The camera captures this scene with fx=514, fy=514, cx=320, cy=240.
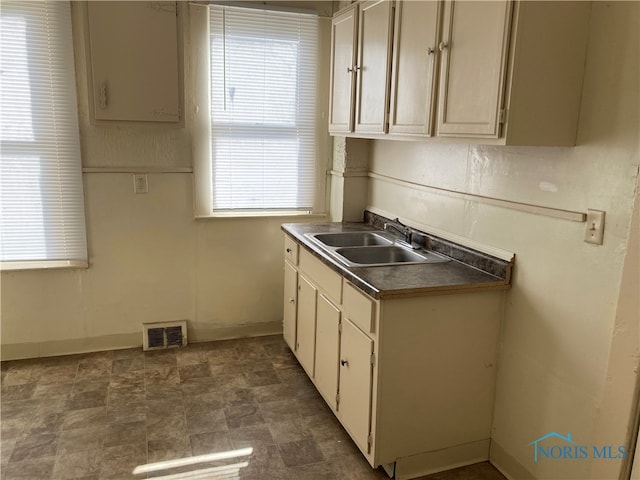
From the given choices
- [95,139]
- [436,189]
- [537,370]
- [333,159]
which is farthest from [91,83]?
[537,370]

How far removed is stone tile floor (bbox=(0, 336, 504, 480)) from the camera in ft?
7.52

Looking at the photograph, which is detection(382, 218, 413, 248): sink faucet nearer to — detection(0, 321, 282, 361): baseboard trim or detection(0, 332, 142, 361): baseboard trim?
detection(0, 321, 282, 361): baseboard trim

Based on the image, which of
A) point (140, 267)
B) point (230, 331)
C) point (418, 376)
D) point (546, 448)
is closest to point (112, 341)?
point (140, 267)

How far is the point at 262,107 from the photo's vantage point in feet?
11.4

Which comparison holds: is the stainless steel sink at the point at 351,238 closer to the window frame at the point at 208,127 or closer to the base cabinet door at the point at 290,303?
the base cabinet door at the point at 290,303

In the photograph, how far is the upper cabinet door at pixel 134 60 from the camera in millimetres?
3021

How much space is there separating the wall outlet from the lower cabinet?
5.24ft

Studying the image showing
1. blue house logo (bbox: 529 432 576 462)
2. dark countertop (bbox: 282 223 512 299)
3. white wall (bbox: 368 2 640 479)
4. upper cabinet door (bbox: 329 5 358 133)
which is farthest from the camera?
upper cabinet door (bbox: 329 5 358 133)

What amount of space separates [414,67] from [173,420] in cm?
211

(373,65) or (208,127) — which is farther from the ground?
(373,65)

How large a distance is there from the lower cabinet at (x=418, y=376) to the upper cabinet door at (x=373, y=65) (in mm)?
872

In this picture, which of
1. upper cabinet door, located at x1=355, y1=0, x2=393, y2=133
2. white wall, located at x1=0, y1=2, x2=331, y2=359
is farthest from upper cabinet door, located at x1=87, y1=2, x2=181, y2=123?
upper cabinet door, located at x1=355, y1=0, x2=393, y2=133

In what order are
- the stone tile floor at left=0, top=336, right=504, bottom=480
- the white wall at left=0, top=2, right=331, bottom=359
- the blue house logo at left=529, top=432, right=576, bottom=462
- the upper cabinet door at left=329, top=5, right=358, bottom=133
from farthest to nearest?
1. the white wall at left=0, top=2, right=331, bottom=359
2. the upper cabinet door at left=329, top=5, right=358, bottom=133
3. the stone tile floor at left=0, top=336, right=504, bottom=480
4. the blue house logo at left=529, top=432, right=576, bottom=462

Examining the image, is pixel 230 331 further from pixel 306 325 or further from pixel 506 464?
pixel 506 464
